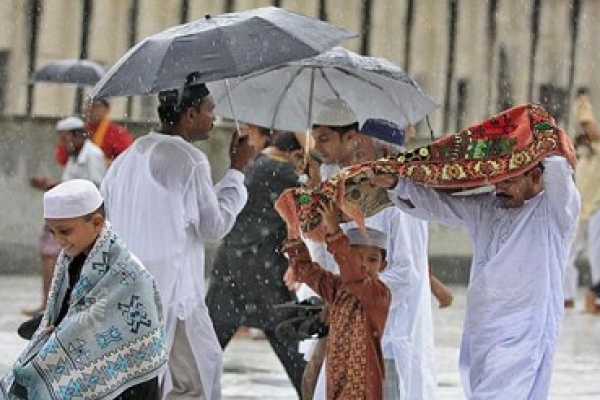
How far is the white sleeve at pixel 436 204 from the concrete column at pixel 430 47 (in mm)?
12256

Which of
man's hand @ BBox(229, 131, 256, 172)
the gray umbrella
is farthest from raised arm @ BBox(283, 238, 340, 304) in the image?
man's hand @ BBox(229, 131, 256, 172)

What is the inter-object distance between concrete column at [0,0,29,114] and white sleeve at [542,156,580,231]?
12203mm

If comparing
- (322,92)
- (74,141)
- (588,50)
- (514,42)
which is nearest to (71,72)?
(74,141)

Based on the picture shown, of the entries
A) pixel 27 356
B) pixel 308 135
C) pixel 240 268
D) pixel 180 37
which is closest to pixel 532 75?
pixel 240 268

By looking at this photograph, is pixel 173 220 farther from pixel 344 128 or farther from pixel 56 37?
pixel 56 37

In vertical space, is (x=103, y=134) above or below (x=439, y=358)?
above

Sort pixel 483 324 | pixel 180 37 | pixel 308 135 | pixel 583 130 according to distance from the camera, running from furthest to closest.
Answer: pixel 583 130, pixel 308 135, pixel 180 37, pixel 483 324

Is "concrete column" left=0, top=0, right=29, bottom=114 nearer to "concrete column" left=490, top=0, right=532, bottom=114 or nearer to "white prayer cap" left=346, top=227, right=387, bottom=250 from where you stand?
"concrete column" left=490, top=0, right=532, bottom=114

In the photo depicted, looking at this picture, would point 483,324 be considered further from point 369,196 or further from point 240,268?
point 240,268

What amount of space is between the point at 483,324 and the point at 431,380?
1.28 metres

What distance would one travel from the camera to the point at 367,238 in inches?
309

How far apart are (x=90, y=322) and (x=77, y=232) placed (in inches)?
12.7

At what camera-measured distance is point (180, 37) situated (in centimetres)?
816

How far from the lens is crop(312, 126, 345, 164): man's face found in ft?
28.5
